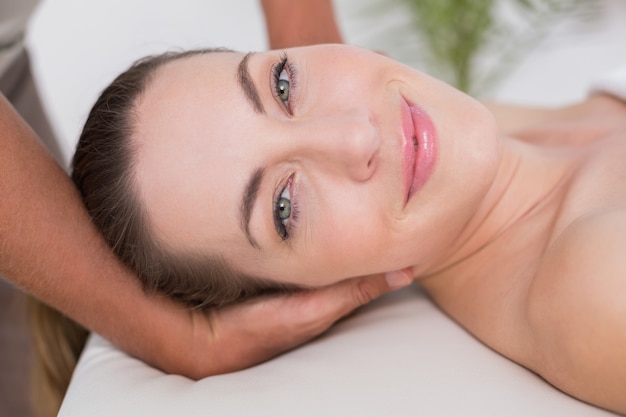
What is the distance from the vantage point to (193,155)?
1.45 m

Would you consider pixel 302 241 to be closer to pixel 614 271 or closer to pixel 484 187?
pixel 484 187

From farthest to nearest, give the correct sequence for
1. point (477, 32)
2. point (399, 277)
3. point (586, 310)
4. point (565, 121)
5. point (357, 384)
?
point (477, 32), point (565, 121), point (399, 277), point (357, 384), point (586, 310)

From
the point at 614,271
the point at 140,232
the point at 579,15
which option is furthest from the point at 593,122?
the point at 579,15

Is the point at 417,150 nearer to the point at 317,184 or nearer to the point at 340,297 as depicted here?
the point at 317,184

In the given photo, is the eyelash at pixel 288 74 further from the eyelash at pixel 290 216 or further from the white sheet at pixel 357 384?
the white sheet at pixel 357 384

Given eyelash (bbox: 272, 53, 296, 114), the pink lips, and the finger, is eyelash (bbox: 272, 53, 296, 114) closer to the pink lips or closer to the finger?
the pink lips

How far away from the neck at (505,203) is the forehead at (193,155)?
0.47 metres

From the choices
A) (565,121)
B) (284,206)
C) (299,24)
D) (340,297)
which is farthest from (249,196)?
(565,121)

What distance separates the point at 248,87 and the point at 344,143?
231 mm

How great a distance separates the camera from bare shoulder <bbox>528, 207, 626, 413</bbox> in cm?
119

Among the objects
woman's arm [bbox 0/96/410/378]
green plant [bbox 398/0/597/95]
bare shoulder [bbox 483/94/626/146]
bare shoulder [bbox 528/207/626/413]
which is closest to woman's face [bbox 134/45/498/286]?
woman's arm [bbox 0/96/410/378]

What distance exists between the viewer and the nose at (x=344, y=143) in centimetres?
140

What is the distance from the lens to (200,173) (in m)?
1.44

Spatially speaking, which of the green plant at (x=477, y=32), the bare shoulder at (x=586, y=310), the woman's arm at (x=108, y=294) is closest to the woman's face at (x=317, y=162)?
the woman's arm at (x=108, y=294)
